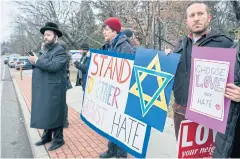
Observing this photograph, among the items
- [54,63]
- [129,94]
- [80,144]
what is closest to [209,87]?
[129,94]

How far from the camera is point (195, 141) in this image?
1.96 m

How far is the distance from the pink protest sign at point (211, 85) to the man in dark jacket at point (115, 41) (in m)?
1.40

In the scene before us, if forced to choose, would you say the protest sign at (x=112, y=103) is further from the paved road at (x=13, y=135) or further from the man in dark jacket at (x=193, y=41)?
the paved road at (x=13, y=135)

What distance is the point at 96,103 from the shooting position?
3230 mm

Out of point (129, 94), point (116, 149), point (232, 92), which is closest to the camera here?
point (232, 92)

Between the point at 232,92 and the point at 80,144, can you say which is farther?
the point at 80,144

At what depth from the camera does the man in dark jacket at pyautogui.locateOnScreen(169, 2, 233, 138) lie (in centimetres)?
212

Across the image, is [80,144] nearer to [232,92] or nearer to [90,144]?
[90,144]

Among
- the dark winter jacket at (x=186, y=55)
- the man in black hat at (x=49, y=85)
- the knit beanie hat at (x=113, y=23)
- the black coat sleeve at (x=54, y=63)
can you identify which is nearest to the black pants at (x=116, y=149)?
the man in black hat at (x=49, y=85)

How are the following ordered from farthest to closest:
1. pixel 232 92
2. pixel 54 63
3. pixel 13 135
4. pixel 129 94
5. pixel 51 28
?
pixel 13 135
pixel 51 28
pixel 54 63
pixel 129 94
pixel 232 92

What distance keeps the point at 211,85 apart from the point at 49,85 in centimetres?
263

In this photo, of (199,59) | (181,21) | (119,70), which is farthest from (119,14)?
(199,59)

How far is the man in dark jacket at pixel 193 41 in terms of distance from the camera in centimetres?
212

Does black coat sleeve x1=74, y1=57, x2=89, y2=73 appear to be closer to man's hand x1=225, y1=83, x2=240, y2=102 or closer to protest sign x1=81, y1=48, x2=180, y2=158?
protest sign x1=81, y1=48, x2=180, y2=158
